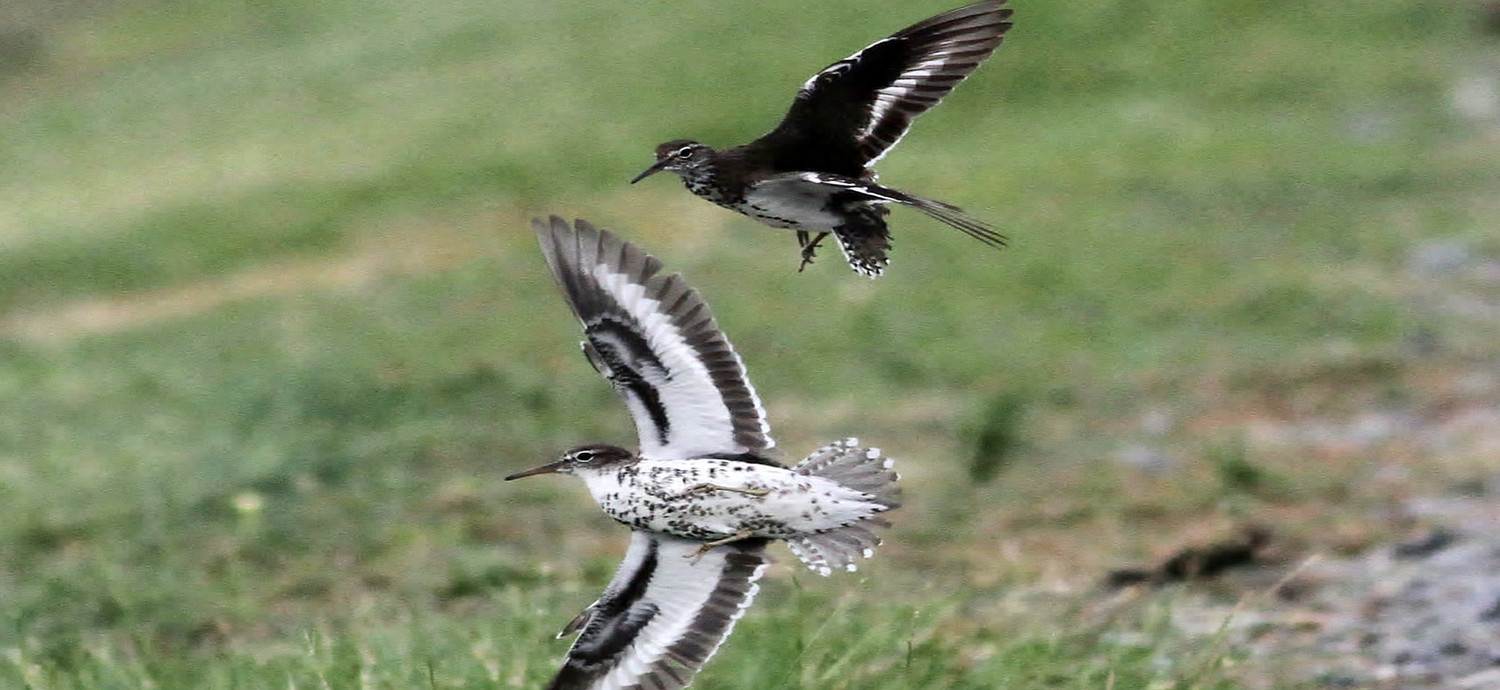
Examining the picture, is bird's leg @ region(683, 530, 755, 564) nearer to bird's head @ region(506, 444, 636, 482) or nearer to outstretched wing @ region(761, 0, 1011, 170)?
bird's head @ region(506, 444, 636, 482)

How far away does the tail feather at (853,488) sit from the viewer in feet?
13.6

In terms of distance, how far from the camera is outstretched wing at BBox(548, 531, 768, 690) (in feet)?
A: 13.3

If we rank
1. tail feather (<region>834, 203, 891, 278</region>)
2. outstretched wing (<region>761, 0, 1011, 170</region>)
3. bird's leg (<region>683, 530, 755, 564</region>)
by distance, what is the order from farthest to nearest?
bird's leg (<region>683, 530, 755, 564</region>), outstretched wing (<region>761, 0, 1011, 170</region>), tail feather (<region>834, 203, 891, 278</region>)

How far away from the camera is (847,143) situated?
10.9 feet

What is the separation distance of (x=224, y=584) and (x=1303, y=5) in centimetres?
1894

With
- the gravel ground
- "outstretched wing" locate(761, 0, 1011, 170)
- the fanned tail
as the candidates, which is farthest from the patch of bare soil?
the fanned tail

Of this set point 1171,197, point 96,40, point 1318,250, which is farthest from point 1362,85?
point 96,40

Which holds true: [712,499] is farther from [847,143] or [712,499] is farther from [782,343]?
[782,343]

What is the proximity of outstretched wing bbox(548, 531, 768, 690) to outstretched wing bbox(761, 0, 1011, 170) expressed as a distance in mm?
1132

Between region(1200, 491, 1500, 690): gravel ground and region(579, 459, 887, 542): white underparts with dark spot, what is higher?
region(579, 459, 887, 542): white underparts with dark spot

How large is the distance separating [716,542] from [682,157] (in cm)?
103

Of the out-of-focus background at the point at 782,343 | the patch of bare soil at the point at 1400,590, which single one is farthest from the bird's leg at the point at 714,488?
the patch of bare soil at the point at 1400,590

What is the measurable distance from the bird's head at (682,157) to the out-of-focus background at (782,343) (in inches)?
111

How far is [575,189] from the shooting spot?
19.3 metres
